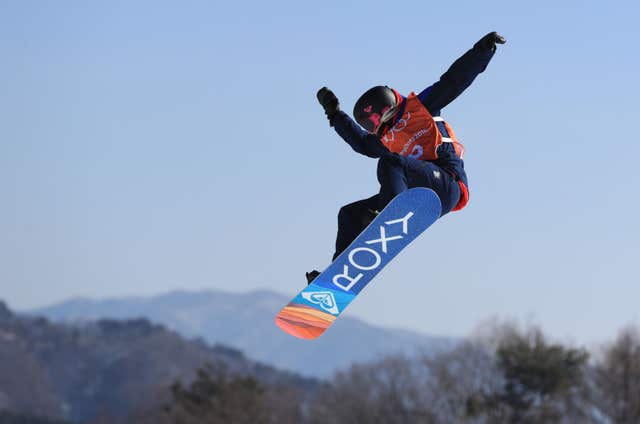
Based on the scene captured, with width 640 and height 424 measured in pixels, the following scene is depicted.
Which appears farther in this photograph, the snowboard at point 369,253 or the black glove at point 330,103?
the black glove at point 330,103

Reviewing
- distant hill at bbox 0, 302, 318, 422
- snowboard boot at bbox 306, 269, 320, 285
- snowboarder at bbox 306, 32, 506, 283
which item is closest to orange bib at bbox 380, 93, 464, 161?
snowboarder at bbox 306, 32, 506, 283

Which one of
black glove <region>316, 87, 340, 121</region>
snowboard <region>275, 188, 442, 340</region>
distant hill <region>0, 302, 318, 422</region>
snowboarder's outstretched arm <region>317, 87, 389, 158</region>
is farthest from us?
distant hill <region>0, 302, 318, 422</region>

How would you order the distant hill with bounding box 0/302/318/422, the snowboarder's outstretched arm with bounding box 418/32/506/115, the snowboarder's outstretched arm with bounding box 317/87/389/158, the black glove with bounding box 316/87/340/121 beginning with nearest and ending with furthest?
the snowboarder's outstretched arm with bounding box 418/32/506/115, the snowboarder's outstretched arm with bounding box 317/87/389/158, the black glove with bounding box 316/87/340/121, the distant hill with bounding box 0/302/318/422

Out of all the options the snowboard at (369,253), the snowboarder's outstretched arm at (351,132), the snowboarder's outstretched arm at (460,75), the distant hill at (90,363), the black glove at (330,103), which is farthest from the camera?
the distant hill at (90,363)

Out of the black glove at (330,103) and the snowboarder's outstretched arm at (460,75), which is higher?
the snowboarder's outstretched arm at (460,75)

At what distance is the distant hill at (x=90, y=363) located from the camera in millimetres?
136875

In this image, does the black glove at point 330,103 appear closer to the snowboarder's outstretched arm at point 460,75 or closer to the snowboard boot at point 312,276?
the snowboarder's outstretched arm at point 460,75

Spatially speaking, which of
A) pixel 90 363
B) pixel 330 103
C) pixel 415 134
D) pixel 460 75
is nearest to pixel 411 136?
pixel 415 134

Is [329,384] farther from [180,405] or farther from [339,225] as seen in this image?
[339,225]

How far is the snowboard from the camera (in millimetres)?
7414

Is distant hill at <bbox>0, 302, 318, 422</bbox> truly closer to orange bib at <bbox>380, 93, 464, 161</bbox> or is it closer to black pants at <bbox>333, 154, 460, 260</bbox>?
black pants at <bbox>333, 154, 460, 260</bbox>

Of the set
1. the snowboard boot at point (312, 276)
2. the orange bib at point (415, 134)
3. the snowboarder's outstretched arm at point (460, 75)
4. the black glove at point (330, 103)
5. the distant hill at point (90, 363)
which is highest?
the distant hill at point (90, 363)

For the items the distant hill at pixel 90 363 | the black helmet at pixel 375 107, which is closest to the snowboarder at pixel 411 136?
the black helmet at pixel 375 107

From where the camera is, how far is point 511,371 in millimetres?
56031
